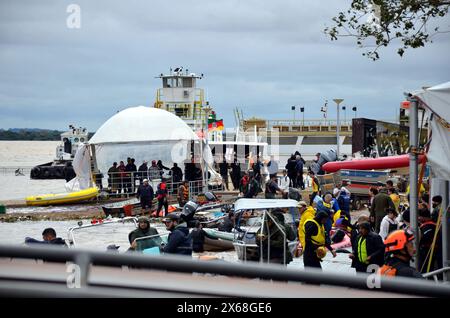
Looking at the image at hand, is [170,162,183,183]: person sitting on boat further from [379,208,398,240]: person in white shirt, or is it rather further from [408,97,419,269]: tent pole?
[408,97,419,269]: tent pole

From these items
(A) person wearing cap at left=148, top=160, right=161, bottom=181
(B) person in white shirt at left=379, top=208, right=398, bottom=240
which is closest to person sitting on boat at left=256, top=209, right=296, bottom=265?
(B) person in white shirt at left=379, top=208, right=398, bottom=240

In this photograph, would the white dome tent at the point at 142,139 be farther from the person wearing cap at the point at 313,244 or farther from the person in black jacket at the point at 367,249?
the person in black jacket at the point at 367,249

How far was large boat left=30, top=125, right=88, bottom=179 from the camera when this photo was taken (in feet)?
219

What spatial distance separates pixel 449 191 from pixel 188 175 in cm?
2253

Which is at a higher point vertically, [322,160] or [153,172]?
[322,160]

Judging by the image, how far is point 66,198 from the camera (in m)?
34.3

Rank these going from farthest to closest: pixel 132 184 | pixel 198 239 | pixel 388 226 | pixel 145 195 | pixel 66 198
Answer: pixel 66 198
pixel 132 184
pixel 145 195
pixel 198 239
pixel 388 226

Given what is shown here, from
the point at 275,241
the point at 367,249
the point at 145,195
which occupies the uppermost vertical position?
the point at 367,249

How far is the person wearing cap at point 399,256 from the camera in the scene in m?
7.46

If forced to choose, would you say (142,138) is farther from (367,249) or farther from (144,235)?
(367,249)

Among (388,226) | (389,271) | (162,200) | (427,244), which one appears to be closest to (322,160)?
(162,200)

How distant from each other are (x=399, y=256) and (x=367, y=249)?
253cm

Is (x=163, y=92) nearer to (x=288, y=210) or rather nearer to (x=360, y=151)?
(x=360, y=151)

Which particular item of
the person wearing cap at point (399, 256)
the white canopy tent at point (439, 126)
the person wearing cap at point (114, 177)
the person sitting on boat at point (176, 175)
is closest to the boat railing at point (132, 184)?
the person wearing cap at point (114, 177)
